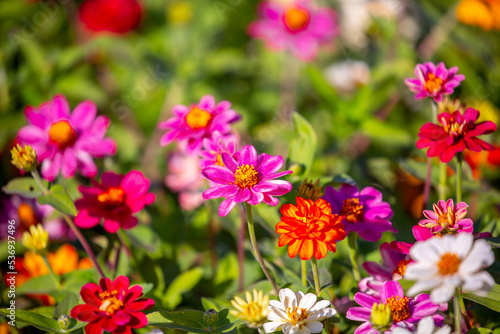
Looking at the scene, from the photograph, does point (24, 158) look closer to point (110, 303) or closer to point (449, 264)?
point (110, 303)

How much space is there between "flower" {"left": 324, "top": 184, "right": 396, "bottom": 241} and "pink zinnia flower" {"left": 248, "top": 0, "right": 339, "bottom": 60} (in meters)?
0.90

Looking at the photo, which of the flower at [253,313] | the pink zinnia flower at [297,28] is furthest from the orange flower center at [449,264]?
the pink zinnia flower at [297,28]

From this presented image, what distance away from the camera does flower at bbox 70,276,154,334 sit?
667mm

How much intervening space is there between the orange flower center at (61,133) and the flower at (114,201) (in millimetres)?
167

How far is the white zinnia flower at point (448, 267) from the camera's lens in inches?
20.7

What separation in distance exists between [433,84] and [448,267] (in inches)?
12.3

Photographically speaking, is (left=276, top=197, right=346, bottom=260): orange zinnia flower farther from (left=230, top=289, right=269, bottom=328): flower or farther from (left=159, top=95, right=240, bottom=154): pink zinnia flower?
(left=159, top=95, right=240, bottom=154): pink zinnia flower

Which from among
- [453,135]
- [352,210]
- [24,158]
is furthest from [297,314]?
[24,158]

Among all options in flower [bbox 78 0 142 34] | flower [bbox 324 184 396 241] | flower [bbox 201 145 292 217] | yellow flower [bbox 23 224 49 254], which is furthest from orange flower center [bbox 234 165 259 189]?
flower [bbox 78 0 142 34]

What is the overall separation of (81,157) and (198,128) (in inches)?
10.3

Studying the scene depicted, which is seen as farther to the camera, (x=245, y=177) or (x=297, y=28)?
(x=297, y=28)

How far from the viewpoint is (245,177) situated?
0.68 meters

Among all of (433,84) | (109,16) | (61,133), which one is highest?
(433,84)

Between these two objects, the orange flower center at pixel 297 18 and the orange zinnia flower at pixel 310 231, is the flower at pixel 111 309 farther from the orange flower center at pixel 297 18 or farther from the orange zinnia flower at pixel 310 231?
the orange flower center at pixel 297 18
